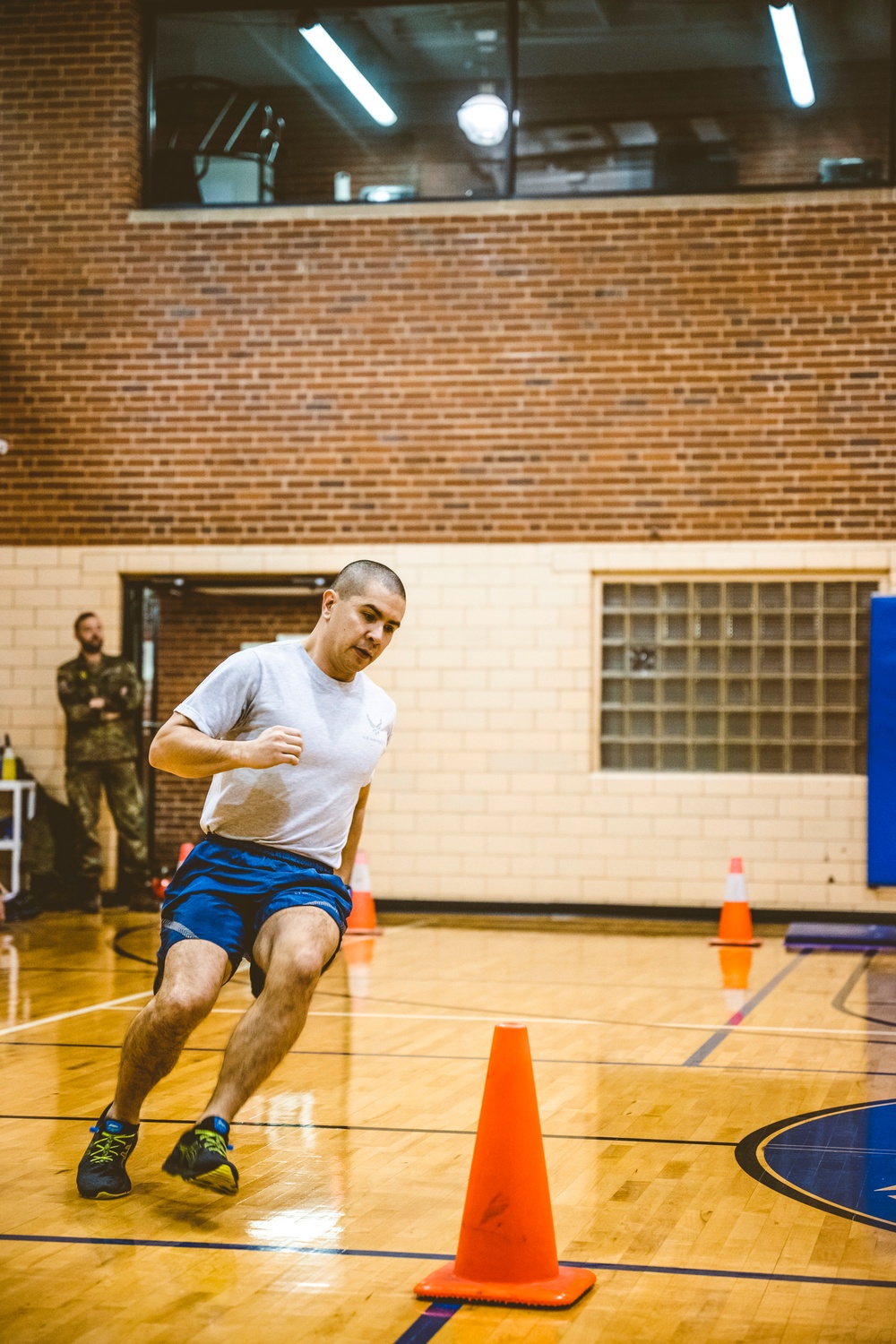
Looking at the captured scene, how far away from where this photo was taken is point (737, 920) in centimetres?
930

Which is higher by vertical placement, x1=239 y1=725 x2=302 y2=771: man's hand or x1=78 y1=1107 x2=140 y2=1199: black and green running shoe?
x1=239 y1=725 x2=302 y2=771: man's hand

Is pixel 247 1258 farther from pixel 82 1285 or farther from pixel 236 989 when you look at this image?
pixel 236 989

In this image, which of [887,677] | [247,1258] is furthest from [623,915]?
[247,1258]

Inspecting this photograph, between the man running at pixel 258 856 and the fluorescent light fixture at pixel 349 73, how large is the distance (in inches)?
339

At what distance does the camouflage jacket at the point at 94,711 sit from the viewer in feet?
34.6

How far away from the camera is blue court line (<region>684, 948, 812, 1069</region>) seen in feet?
18.0

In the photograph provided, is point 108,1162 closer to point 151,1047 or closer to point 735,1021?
point 151,1047

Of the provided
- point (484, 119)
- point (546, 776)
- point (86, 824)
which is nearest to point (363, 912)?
point (546, 776)

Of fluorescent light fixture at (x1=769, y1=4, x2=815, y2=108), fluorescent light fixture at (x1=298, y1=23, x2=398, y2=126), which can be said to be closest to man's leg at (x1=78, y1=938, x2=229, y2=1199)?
fluorescent light fixture at (x1=298, y1=23, x2=398, y2=126)

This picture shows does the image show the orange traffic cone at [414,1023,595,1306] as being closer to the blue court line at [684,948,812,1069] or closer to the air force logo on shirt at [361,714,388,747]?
the air force logo on shirt at [361,714,388,747]

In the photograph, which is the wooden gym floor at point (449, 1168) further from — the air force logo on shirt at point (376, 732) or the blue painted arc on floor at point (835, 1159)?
the air force logo on shirt at point (376, 732)

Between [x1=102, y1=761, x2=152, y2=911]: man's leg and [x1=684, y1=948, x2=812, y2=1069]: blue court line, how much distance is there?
4895mm

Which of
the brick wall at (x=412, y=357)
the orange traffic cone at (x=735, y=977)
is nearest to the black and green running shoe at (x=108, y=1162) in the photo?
the orange traffic cone at (x=735, y=977)

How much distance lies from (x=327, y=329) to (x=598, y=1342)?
948 cm
